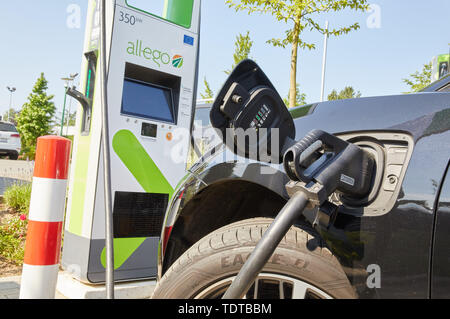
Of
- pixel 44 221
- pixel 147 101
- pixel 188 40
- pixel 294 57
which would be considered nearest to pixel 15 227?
pixel 147 101

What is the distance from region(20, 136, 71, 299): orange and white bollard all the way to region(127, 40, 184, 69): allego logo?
1683 mm

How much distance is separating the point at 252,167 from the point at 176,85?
8.02 ft

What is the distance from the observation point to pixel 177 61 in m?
3.53

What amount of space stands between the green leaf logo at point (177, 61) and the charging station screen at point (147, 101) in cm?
26

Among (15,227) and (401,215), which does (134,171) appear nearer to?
(15,227)

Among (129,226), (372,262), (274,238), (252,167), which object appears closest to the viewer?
(274,238)

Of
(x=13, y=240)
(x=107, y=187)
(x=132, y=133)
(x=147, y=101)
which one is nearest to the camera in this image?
(x=107, y=187)

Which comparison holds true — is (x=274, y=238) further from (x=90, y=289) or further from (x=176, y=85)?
(x=176, y=85)

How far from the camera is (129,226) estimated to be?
3.27 m

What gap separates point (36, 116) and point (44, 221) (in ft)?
94.6

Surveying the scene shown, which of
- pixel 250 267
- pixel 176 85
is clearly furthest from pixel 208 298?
pixel 176 85

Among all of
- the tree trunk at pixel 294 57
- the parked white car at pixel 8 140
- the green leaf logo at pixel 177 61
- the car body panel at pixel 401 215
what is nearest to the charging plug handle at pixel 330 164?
the car body panel at pixel 401 215

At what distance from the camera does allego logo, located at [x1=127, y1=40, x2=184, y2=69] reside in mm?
3211

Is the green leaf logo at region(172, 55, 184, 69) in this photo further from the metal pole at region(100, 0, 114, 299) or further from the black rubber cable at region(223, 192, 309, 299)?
the black rubber cable at region(223, 192, 309, 299)
